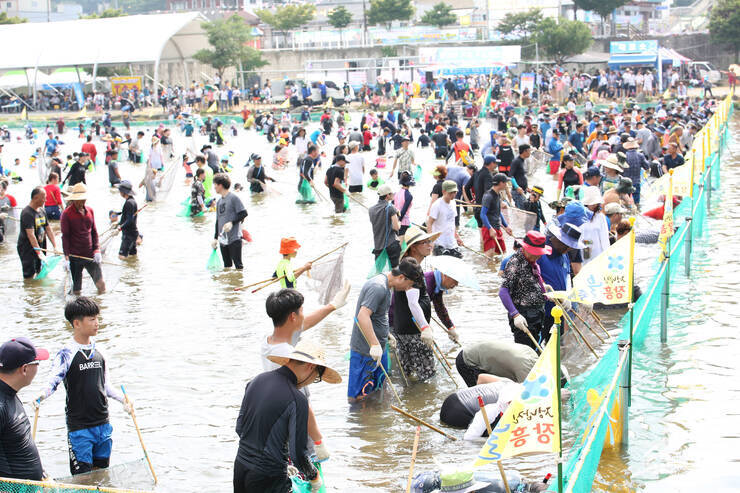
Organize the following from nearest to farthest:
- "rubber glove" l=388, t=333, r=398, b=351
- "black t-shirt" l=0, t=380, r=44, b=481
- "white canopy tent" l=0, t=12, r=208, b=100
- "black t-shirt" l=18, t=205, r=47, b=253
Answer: "black t-shirt" l=0, t=380, r=44, b=481, "rubber glove" l=388, t=333, r=398, b=351, "black t-shirt" l=18, t=205, r=47, b=253, "white canopy tent" l=0, t=12, r=208, b=100

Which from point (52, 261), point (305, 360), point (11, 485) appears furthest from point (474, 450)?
point (52, 261)

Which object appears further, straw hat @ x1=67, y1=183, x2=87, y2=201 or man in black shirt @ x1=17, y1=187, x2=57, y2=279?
man in black shirt @ x1=17, y1=187, x2=57, y2=279

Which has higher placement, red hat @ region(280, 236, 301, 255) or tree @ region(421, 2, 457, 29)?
tree @ region(421, 2, 457, 29)

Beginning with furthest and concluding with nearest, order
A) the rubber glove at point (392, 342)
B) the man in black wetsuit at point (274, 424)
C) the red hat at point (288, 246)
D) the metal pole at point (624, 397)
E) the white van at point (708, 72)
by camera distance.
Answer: the white van at point (708, 72) → the red hat at point (288, 246) → the rubber glove at point (392, 342) → the metal pole at point (624, 397) → the man in black wetsuit at point (274, 424)

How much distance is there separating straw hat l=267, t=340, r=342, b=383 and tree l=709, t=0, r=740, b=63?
57344 mm

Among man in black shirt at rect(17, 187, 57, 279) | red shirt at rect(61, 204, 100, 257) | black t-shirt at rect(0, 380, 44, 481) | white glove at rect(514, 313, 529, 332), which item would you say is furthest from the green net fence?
man in black shirt at rect(17, 187, 57, 279)

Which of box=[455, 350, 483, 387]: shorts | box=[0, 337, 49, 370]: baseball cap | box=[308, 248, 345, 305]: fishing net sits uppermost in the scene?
box=[0, 337, 49, 370]: baseball cap

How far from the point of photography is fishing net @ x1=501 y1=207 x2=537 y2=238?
12625 millimetres

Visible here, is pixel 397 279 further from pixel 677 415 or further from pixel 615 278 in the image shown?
pixel 677 415

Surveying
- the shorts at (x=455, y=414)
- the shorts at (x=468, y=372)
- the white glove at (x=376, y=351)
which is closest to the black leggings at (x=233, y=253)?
→ the shorts at (x=468, y=372)

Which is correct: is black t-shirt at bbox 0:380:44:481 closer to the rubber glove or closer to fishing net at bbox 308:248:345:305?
the rubber glove

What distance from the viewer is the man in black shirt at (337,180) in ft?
55.1

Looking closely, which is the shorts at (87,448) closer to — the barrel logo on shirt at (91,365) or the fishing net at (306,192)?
the barrel logo on shirt at (91,365)

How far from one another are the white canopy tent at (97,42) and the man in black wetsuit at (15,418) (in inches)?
2101
